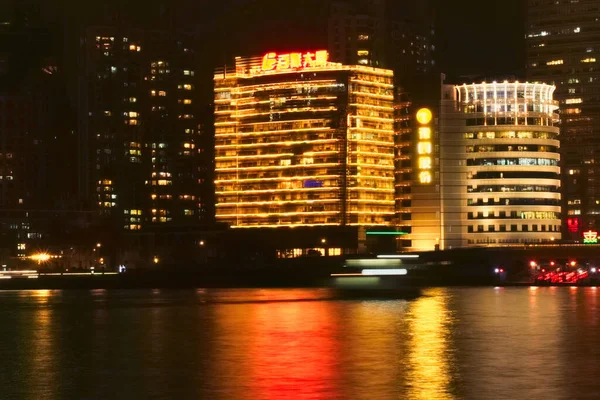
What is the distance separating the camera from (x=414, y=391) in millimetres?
35500

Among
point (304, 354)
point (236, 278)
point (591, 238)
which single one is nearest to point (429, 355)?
point (304, 354)

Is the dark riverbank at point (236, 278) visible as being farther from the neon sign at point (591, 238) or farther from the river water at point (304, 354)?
the river water at point (304, 354)

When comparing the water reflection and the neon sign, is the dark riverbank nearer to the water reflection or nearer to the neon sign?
the neon sign

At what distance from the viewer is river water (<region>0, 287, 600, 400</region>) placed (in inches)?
1435

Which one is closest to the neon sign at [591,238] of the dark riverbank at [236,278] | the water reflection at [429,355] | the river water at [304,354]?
the dark riverbank at [236,278]

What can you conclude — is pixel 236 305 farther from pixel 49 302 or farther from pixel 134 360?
pixel 134 360

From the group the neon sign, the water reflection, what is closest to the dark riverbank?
the neon sign

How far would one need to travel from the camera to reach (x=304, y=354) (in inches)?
1842

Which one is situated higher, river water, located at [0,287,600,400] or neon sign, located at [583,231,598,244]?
neon sign, located at [583,231,598,244]

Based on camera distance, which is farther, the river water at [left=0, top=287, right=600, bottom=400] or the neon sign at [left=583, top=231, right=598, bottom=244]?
the neon sign at [left=583, top=231, right=598, bottom=244]

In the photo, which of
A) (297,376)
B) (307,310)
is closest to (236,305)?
(307,310)

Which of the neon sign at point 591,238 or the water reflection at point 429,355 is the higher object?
the neon sign at point 591,238

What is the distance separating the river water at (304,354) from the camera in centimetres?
3644

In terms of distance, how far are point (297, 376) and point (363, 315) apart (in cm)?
3731
